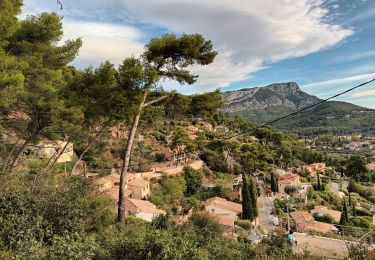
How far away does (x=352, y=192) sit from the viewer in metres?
59.7

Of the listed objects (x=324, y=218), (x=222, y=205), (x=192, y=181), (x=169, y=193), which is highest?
(x=192, y=181)

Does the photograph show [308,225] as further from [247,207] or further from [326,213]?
[326,213]

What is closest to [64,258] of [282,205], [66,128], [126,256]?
[126,256]

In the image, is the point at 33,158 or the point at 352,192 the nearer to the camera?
the point at 33,158

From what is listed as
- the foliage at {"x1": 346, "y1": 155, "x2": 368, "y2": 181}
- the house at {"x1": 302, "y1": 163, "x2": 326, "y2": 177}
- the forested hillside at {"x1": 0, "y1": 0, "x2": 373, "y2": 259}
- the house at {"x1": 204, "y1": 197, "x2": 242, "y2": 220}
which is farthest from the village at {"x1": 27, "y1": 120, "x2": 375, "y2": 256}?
the foliage at {"x1": 346, "y1": 155, "x2": 368, "y2": 181}

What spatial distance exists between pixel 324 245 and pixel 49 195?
43.8 feet

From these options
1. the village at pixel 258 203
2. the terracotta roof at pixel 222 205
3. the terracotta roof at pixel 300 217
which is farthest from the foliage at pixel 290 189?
the terracotta roof at pixel 222 205

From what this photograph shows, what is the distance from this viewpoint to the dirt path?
46.0 ft

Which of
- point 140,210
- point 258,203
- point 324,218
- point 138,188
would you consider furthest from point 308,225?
point 138,188

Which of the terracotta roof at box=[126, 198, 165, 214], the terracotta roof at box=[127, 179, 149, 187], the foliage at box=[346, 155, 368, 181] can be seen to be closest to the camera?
the terracotta roof at box=[126, 198, 165, 214]

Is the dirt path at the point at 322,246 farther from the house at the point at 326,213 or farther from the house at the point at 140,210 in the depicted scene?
the house at the point at 326,213

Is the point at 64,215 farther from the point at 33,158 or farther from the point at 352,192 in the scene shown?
the point at 352,192

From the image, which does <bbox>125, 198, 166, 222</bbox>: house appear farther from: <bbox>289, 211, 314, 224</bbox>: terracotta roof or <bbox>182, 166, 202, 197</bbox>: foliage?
<bbox>289, 211, 314, 224</bbox>: terracotta roof

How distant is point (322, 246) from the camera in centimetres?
1563
